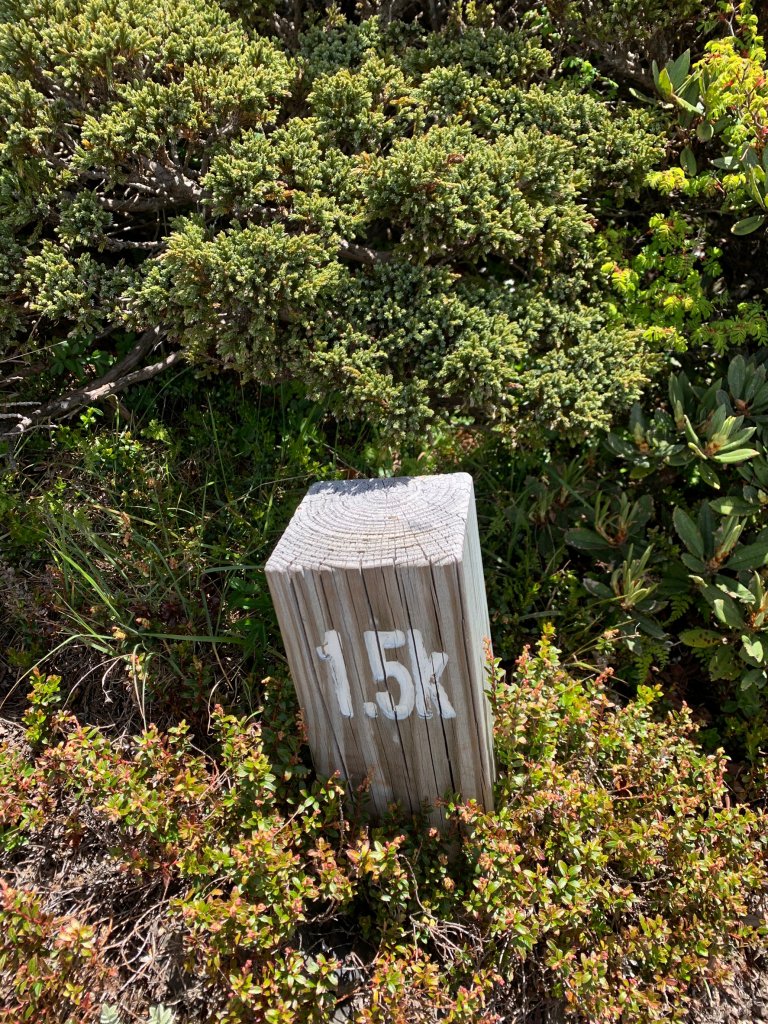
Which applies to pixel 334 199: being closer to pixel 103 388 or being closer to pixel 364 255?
pixel 364 255

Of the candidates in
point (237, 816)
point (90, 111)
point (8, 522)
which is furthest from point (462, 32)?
point (237, 816)

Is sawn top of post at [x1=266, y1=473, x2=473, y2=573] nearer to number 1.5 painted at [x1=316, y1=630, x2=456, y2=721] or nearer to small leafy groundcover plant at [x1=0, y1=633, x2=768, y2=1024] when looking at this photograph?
number 1.5 painted at [x1=316, y1=630, x2=456, y2=721]

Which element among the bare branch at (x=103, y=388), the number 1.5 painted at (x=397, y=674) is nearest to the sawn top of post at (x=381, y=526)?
the number 1.5 painted at (x=397, y=674)

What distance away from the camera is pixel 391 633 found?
1.84 meters

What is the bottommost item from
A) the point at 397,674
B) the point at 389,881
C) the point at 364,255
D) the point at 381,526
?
the point at 389,881

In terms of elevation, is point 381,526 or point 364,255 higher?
point 364,255

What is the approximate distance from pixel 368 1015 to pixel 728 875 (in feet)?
3.61

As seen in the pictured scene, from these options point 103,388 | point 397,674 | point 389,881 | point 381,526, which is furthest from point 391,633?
point 103,388

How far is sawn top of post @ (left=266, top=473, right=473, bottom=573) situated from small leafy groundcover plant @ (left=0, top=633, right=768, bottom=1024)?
0.63m

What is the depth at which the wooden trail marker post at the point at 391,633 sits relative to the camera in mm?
1779

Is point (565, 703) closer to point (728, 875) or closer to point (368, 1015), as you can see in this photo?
point (728, 875)

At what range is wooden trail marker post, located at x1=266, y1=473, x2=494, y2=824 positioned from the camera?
1779 mm

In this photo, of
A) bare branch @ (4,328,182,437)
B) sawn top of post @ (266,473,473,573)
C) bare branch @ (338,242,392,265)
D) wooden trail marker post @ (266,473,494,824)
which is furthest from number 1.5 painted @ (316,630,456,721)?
bare branch @ (4,328,182,437)

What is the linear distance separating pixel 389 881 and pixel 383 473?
1.73 m
